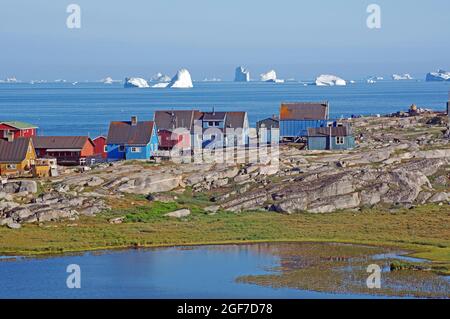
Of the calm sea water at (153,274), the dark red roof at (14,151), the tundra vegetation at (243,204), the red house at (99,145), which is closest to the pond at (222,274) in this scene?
the calm sea water at (153,274)

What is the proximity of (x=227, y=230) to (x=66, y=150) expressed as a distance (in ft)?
76.2

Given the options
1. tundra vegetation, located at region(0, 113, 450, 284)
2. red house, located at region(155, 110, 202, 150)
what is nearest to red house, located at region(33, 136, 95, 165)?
tundra vegetation, located at region(0, 113, 450, 284)

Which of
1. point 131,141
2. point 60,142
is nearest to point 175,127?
point 131,141

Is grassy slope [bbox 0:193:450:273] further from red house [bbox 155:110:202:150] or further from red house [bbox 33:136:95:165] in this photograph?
red house [bbox 155:110:202:150]

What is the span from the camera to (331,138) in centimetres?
8144

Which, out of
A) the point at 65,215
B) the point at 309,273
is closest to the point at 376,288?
the point at 309,273

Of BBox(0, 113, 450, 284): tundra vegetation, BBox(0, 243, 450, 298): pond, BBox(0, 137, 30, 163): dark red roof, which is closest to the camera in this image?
BBox(0, 243, 450, 298): pond

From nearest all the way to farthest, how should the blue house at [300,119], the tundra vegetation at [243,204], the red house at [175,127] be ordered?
1. the tundra vegetation at [243,204]
2. the red house at [175,127]
3. the blue house at [300,119]

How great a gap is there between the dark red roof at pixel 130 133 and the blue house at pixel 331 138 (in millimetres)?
12840

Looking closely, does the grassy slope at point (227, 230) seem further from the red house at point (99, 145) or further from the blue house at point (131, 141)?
the red house at point (99, 145)

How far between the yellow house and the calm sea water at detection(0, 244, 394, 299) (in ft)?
66.5

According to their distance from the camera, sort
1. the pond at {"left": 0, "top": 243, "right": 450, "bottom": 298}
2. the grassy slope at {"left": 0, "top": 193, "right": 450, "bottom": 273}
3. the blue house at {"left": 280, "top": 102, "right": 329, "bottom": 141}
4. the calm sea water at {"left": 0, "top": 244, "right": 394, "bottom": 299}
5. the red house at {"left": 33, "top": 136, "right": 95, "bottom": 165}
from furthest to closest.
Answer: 1. the blue house at {"left": 280, "top": 102, "right": 329, "bottom": 141}
2. the red house at {"left": 33, "top": 136, "right": 95, "bottom": 165}
3. the grassy slope at {"left": 0, "top": 193, "right": 450, "bottom": 273}
4. the pond at {"left": 0, "top": 243, "right": 450, "bottom": 298}
5. the calm sea water at {"left": 0, "top": 244, "right": 394, "bottom": 299}

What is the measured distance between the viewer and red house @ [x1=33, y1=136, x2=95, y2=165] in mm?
77938

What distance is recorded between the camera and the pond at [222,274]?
44438 mm
